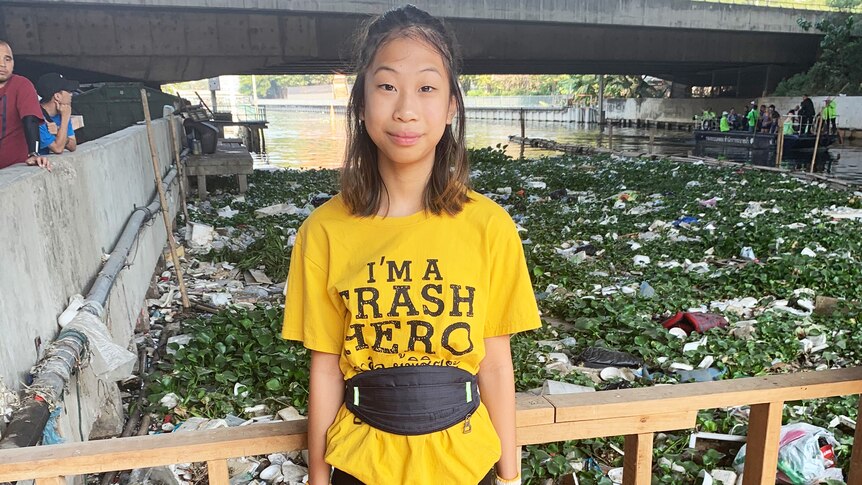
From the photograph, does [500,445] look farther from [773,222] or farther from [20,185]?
[773,222]

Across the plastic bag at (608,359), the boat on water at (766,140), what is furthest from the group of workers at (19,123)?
the boat on water at (766,140)

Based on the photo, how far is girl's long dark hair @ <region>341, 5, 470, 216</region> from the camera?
1.57 meters

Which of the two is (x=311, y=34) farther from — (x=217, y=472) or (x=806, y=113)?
(x=806, y=113)

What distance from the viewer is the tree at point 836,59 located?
2969 centimetres

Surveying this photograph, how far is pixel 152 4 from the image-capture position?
53.7 feet

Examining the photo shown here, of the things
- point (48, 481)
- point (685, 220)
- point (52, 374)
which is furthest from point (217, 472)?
point (685, 220)

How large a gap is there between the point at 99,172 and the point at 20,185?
1.95 meters

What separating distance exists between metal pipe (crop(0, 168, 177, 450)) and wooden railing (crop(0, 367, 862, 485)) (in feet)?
2.37

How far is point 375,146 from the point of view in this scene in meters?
1.68

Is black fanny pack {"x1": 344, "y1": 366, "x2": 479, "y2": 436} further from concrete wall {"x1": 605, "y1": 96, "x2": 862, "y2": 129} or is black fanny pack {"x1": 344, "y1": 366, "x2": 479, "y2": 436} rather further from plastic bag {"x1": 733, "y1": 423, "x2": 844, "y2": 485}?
concrete wall {"x1": 605, "y1": 96, "x2": 862, "y2": 129}

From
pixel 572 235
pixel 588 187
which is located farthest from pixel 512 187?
pixel 572 235

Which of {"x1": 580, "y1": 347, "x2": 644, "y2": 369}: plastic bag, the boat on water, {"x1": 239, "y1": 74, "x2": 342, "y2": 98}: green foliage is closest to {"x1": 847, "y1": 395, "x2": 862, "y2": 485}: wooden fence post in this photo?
{"x1": 580, "y1": 347, "x2": 644, "y2": 369}: plastic bag

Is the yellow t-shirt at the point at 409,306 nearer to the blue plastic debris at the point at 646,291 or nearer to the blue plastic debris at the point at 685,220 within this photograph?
the blue plastic debris at the point at 646,291

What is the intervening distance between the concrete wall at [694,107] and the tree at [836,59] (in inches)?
31.6
